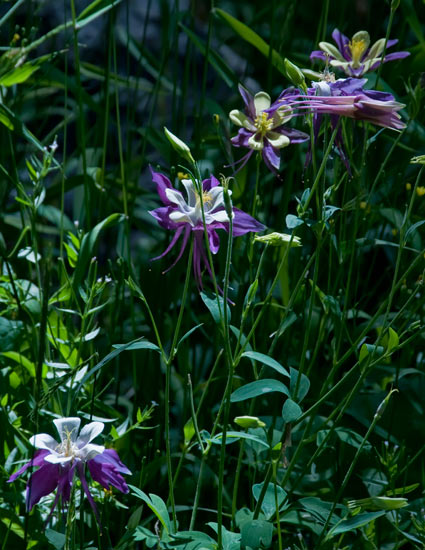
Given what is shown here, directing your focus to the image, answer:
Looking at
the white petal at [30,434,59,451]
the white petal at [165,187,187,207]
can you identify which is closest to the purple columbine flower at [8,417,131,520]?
the white petal at [30,434,59,451]

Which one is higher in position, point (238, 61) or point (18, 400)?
point (238, 61)

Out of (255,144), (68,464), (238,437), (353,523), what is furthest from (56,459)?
(255,144)

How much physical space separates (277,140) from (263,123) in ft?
0.08

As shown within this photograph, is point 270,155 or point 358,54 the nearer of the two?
point 270,155

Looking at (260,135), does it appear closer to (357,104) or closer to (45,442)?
(357,104)

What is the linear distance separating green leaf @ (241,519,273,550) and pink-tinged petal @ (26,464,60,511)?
6.6 inches

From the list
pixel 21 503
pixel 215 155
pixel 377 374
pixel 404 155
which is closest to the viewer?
pixel 21 503

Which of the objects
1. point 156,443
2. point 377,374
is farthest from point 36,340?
point 377,374

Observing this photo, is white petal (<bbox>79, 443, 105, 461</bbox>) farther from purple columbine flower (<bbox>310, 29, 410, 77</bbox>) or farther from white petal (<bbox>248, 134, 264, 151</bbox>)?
purple columbine flower (<bbox>310, 29, 410, 77</bbox>)

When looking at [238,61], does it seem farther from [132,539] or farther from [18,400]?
[132,539]

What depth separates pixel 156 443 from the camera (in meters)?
0.94

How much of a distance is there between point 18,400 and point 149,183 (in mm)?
1141

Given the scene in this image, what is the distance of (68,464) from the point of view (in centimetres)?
67

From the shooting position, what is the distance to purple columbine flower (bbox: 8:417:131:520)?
2.16 ft
